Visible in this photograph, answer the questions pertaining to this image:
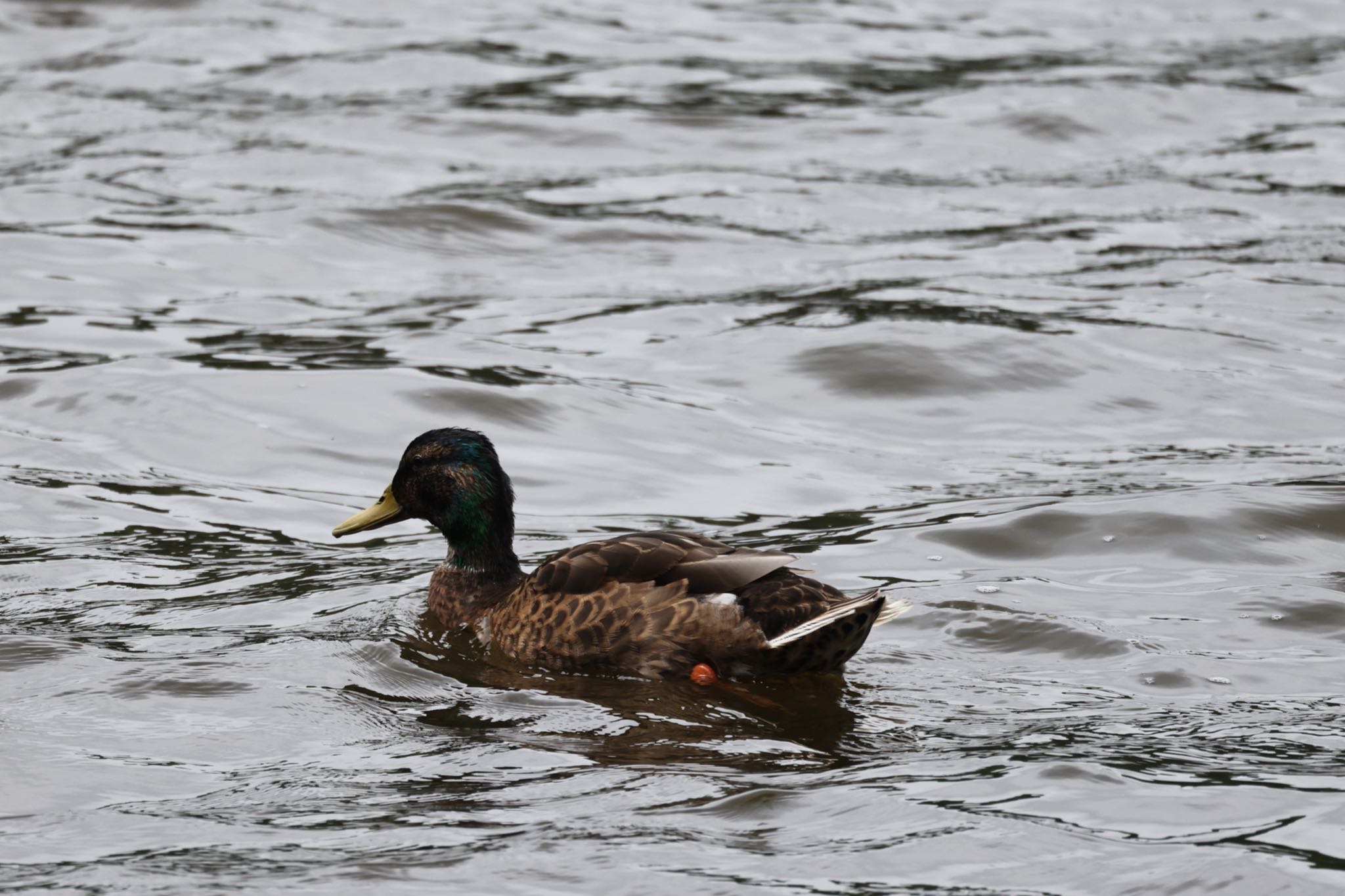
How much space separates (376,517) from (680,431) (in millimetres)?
2832

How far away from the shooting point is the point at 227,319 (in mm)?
13453

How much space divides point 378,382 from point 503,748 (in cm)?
565

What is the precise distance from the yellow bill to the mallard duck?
2.33 feet

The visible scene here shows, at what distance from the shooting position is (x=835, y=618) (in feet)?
23.3

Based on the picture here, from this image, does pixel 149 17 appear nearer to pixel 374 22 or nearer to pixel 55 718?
pixel 374 22

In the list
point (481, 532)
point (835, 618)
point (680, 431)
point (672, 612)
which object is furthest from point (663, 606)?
point (680, 431)

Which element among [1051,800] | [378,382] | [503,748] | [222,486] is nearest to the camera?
[1051,800]

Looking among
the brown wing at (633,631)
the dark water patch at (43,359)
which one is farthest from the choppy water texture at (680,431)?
the brown wing at (633,631)

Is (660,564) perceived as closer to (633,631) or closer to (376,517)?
(633,631)

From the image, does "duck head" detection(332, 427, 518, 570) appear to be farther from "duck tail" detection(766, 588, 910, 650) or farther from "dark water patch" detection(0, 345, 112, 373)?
"dark water patch" detection(0, 345, 112, 373)

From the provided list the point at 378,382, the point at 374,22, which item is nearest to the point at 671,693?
the point at 378,382

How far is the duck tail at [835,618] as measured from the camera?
711 cm

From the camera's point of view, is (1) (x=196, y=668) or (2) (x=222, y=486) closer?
(1) (x=196, y=668)

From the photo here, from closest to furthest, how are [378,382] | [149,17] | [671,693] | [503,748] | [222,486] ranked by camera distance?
1. [503,748]
2. [671,693]
3. [222,486]
4. [378,382]
5. [149,17]
